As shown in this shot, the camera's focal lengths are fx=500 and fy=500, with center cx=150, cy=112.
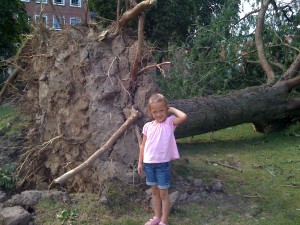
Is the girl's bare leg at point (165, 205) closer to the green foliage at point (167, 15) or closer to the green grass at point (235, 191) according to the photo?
the green grass at point (235, 191)

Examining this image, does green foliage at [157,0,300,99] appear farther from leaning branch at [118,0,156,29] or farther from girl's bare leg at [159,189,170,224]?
girl's bare leg at [159,189,170,224]

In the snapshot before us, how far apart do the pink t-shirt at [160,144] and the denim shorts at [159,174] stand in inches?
2.6

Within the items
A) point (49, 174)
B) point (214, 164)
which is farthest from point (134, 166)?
point (214, 164)

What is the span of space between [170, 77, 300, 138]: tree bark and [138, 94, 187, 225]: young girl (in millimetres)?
2844

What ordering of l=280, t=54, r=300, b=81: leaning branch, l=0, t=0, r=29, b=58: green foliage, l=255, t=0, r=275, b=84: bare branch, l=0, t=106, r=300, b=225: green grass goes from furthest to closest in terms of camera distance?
l=0, t=0, r=29, b=58: green foliage < l=255, t=0, r=275, b=84: bare branch < l=280, t=54, r=300, b=81: leaning branch < l=0, t=106, r=300, b=225: green grass

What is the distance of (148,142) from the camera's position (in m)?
4.42

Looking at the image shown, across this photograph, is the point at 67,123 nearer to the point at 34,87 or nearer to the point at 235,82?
the point at 34,87

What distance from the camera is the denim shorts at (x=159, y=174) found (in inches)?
173

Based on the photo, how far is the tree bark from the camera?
7.60 m

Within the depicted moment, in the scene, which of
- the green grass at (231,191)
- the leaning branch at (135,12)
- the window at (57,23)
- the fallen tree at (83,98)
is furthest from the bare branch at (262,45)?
the leaning branch at (135,12)

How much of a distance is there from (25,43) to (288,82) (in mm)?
4920

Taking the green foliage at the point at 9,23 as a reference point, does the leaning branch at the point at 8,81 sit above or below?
below

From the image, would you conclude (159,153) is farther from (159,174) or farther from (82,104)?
(82,104)

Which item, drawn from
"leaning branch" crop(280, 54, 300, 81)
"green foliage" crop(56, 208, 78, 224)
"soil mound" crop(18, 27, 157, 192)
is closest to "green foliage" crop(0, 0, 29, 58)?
"leaning branch" crop(280, 54, 300, 81)
